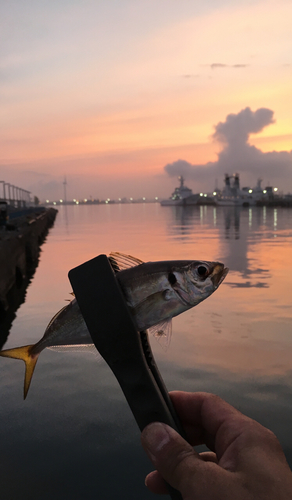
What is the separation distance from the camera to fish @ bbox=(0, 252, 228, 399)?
132 centimetres

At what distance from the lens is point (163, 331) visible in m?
1.36

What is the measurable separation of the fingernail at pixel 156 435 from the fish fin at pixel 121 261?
579mm

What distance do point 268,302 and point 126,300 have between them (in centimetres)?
1138

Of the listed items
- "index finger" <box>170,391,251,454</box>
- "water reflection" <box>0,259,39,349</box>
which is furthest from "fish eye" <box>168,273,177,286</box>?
"water reflection" <box>0,259,39,349</box>

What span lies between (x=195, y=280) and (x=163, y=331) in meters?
0.20

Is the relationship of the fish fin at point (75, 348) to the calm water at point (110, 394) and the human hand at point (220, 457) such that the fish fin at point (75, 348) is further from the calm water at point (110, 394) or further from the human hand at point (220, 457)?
the calm water at point (110, 394)

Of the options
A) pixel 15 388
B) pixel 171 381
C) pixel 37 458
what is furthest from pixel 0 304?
pixel 37 458

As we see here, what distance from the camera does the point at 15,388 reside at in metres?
7.12

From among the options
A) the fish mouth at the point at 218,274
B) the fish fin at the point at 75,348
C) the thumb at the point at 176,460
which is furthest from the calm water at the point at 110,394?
the fish mouth at the point at 218,274

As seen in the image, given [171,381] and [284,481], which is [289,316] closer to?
[171,381]

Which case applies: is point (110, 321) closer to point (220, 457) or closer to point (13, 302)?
point (220, 457)

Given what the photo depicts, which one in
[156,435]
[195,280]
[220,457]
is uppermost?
[195,280]

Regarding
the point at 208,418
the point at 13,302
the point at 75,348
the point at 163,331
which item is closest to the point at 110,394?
the point at 208,418

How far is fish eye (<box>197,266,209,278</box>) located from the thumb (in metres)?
0.58
